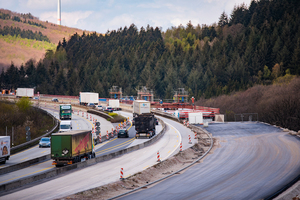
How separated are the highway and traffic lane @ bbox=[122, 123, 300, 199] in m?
4.52

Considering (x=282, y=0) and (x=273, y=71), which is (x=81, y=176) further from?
(x=282, y=0)

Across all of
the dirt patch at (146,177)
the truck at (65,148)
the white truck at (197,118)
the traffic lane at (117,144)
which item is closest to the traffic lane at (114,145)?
the traffic lane at (117,144)

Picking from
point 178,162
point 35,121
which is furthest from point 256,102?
point 178,162

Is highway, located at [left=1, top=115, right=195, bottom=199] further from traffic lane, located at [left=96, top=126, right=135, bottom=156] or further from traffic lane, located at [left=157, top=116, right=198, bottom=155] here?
traffic lane, located at [left=96, top=126, right=135, bottom=156]

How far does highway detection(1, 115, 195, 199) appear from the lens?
887 inches

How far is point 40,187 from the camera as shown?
24.1 m

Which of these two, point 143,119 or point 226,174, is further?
point 143,119

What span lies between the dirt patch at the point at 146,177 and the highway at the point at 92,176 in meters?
1.38

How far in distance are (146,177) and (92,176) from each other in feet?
14.9

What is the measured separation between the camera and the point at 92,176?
91.7 feet

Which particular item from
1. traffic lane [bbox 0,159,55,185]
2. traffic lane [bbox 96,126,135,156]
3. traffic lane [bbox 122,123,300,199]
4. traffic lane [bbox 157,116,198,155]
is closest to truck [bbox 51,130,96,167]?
traffic lane [bbox 0,159,55,185]

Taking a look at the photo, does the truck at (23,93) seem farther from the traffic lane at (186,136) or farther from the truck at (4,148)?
the truck at (4,148)

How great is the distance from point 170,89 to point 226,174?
145 m

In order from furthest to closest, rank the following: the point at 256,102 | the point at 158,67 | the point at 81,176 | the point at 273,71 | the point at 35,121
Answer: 1. the point at 158,67
2. the point at 273,71
3. the point at 256,102
4. the point at 35,121
5. the point at 81,176
